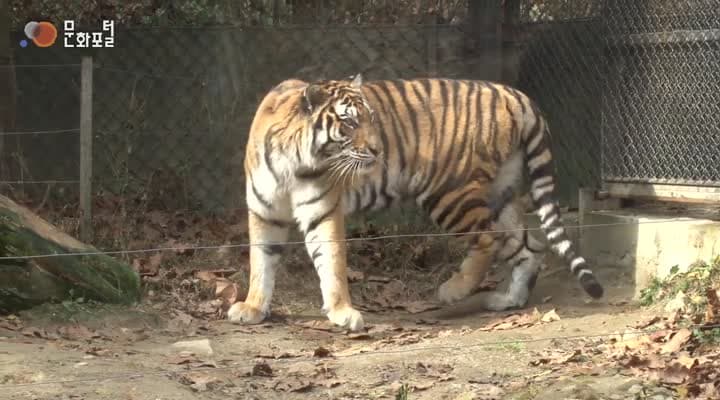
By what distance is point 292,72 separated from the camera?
8.62 m

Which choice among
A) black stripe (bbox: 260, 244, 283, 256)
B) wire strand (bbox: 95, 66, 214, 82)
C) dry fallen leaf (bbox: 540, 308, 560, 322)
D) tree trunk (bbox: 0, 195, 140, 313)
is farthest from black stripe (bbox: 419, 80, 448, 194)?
wire strand (bbox: 95, 66, 214, 82)

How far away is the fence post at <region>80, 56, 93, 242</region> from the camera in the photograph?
768 cm

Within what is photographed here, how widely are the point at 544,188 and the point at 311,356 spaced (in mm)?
2039

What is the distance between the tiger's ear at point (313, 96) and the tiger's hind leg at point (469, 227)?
3.38ft

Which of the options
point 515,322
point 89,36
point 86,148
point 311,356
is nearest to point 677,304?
point 515,322

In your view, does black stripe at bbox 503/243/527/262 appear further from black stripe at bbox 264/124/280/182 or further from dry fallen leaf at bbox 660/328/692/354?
dry fallen leaf at bbox 660/328/692/354

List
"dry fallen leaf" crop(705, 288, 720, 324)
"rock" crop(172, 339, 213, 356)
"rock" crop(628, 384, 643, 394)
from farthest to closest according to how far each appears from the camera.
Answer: "rock" crop(172, 339, 213, 356)
"dry fallen leaf" crop(705, 288, 720, 324)
"rock" crop(628, 384, 643, 394)

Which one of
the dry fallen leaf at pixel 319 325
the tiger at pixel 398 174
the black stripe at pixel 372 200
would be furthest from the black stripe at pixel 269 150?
the dry fallen leaf at pixel 319 325

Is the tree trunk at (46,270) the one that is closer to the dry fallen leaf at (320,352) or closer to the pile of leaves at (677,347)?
the dry fallen leaf at (320,352)

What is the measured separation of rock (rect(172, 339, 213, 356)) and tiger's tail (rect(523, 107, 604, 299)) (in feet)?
7.12

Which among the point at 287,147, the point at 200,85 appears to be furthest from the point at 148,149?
the point at 287,147

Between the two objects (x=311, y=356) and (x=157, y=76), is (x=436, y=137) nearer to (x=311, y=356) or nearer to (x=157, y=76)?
(x=311, y=356)

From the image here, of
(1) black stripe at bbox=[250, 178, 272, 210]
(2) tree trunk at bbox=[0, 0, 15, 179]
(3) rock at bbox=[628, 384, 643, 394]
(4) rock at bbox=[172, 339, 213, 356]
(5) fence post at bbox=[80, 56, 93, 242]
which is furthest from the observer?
(2) tree trunk at bbox=[0, 0, 15, 179]

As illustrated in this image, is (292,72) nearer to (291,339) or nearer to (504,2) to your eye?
(504,2)
